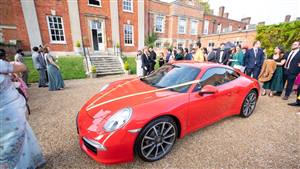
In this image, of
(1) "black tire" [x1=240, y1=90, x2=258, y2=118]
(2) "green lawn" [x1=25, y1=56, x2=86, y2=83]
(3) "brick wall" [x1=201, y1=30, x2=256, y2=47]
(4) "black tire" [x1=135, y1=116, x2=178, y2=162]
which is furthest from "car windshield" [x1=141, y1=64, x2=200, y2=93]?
(3) "brick wall" [x1=201, y1=30, x2=256, y2=47]

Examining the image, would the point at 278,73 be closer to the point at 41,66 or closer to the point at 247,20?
the point at 41,66

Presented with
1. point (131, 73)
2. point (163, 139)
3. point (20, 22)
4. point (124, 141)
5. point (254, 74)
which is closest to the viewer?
point (124, 141)

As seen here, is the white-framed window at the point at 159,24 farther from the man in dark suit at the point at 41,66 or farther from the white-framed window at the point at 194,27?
the man in dark suit at the point at 41,66

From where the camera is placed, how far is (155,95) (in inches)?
86.2

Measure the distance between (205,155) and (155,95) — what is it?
1248 millimetres

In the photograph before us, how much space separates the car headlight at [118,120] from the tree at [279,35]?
12570 millimetres

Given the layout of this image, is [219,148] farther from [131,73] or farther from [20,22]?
[20,22]

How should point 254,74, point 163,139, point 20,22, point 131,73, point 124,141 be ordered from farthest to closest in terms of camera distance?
point 20,22 → point 131,73 → point 254,74 → point 163,139 → point 124,141

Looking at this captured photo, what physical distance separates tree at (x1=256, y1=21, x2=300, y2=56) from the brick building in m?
10.4

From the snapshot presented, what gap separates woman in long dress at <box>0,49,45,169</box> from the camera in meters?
1.43

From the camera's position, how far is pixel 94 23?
13.6m

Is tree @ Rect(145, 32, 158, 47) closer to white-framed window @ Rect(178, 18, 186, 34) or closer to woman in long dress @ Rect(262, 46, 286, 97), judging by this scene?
white-framed window @ Rect(178, 18, 186, 34)

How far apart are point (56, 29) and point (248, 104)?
14624mm

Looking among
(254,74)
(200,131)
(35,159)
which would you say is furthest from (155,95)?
A: (254,74)
